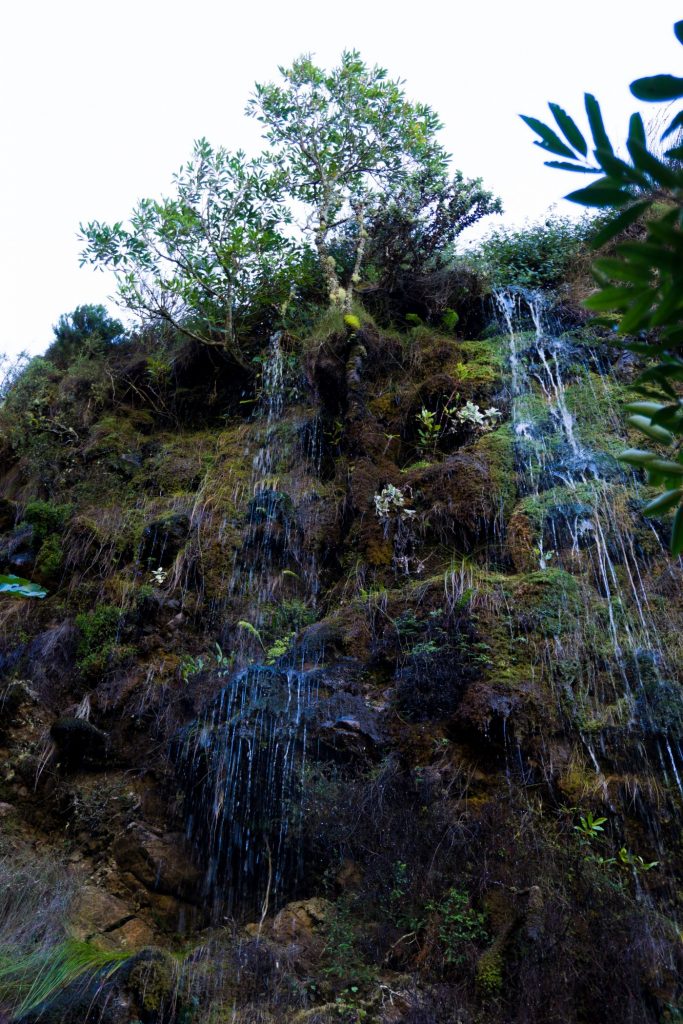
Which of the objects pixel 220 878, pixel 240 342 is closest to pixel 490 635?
pixel 220 878

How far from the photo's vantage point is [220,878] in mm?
5902

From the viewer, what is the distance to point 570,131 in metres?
1.52

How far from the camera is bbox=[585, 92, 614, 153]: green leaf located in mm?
1450

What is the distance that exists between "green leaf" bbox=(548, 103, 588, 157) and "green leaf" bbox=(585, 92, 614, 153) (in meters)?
0.05

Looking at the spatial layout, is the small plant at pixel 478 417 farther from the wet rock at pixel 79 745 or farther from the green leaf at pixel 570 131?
the green leaf at pixel 570 131

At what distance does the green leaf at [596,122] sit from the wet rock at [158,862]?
613 cm

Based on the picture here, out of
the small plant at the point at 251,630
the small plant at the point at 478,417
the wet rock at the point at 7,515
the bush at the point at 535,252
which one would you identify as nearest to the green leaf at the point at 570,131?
the small plant at the point at 251,630

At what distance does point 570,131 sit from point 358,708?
5319 mm

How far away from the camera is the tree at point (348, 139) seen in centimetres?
1289

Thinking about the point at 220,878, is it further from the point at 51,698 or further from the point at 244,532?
the point at 244,532

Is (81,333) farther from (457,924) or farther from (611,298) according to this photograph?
(611,298)

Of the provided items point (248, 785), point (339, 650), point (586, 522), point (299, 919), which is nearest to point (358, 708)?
point (339, 650)

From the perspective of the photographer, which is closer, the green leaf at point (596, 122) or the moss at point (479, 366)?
the green leaf at point (596, 122)

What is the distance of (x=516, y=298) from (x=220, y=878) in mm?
9064
